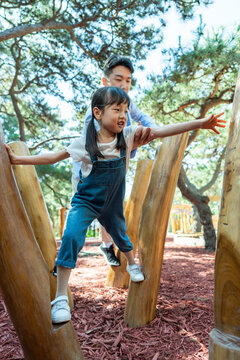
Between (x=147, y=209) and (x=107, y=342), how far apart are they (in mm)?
893

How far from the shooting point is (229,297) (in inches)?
39.8

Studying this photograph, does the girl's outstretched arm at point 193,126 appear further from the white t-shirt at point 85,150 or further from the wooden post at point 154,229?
the wooden post at point 154,229

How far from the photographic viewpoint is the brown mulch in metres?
1.66

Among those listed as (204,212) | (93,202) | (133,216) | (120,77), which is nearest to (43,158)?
(93,202)

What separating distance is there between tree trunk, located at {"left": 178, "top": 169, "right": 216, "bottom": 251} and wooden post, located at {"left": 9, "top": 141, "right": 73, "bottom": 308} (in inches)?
202

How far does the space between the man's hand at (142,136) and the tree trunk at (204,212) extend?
5259 millimetres

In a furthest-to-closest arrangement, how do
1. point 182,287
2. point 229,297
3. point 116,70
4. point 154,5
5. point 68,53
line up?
point 68,53 → point 154,5 → point 182,287 → point 116,70 → point 229,297

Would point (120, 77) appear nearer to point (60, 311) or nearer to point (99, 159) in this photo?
point (99, 159)

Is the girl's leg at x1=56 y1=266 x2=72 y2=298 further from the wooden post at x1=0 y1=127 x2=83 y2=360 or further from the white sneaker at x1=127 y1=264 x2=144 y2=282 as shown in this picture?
the white sneaker at x1=127 y1=264 x2=144 y2=282

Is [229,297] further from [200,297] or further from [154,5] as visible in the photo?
[154,5]

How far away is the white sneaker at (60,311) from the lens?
53.1 inches

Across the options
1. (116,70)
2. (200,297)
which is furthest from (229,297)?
(116,70)

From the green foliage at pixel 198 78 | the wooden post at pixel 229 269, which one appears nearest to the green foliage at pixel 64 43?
the green foliage at pixel 198 78

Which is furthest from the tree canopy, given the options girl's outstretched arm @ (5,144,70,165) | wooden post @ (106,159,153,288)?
girl's outstretched arm @ (5,144,70,165)
